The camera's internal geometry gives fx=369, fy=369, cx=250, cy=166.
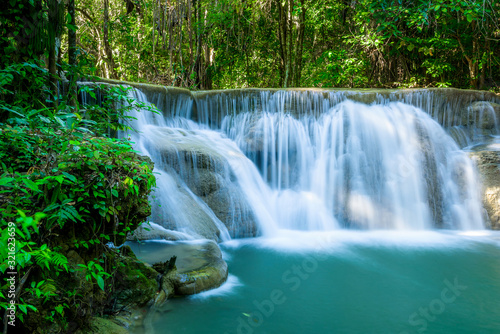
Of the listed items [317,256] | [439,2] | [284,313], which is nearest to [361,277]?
[317,256]

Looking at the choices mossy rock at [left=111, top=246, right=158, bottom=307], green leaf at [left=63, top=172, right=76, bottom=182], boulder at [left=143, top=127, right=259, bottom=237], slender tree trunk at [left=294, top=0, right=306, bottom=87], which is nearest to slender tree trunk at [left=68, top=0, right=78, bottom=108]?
boulder at [left=143, top=127, right=259, bottom=237]

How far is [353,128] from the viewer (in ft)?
26.8

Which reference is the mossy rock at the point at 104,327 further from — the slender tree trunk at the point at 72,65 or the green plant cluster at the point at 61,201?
the slender tree trunk at the point at 72,65

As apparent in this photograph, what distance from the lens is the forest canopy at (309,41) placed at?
414 inches

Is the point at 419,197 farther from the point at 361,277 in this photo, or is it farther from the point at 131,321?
the point at 131,321

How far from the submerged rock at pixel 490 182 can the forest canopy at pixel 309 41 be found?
354cm

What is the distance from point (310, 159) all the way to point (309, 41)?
9173 mm

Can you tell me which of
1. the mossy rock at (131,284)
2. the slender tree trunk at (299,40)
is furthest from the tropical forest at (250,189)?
the slender tree trunk at (299,40)

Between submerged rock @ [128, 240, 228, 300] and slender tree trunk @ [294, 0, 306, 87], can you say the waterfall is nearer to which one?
submerged rock @ [128, 240, 228, 300]

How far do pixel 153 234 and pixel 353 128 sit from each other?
17.0 ft

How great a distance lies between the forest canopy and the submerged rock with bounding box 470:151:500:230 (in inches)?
139

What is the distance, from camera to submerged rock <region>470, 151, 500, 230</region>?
23.8ft

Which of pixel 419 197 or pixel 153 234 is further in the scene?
pixel 419 197

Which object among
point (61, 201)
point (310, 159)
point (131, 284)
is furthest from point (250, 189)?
point (61, 201)
